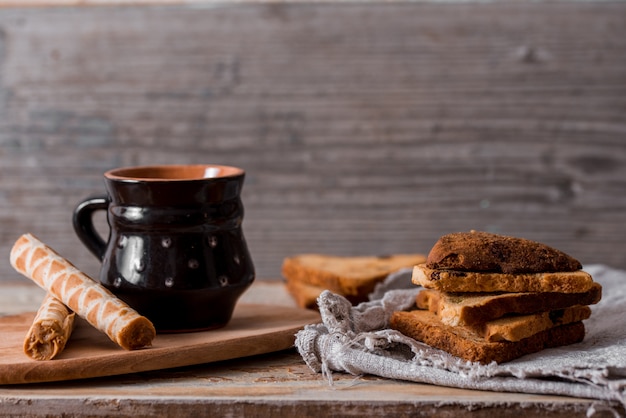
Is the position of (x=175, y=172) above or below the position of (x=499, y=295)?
above

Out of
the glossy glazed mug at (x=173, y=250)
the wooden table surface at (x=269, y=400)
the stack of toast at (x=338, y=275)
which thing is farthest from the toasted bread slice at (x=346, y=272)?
the wooden table surface at (x=269, y=400)

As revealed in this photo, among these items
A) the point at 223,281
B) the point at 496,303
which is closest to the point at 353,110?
the point at 223,281

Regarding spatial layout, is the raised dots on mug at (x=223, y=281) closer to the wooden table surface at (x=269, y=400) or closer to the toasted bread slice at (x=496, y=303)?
the wooden table surface at (x=269, y=400)

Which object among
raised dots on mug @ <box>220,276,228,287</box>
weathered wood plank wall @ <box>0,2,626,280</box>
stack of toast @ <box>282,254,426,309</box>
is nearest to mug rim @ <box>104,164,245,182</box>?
raised dots on mug @ <box>220,276,228,287</box>

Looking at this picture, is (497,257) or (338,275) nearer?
(497,257)

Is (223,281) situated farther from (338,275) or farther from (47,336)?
(338,275)

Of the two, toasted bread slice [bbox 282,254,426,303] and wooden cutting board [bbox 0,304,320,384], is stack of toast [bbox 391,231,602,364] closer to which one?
wooden cutting board [bbox 0,304,320,384]
